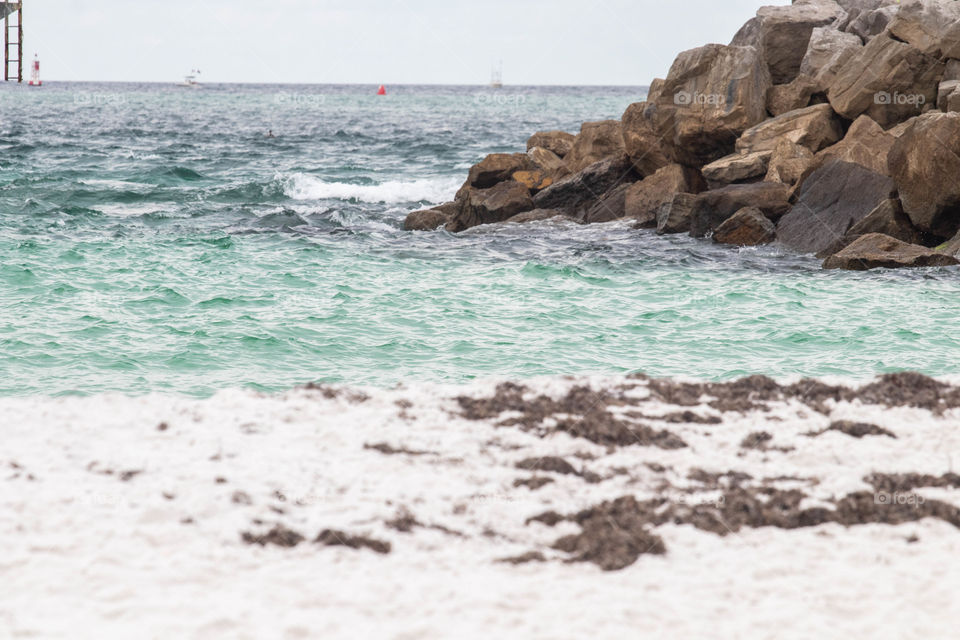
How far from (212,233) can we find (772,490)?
1725cm

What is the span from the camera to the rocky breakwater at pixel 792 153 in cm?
1617

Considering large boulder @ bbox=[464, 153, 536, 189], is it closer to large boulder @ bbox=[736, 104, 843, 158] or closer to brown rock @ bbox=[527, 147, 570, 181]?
brown rock @ bbox=[527, 147, 570, 181]

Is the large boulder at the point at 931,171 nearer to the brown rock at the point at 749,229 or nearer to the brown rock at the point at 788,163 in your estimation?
the brown rock at the point at 788,163

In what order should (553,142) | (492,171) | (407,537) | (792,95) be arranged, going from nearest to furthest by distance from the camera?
(407,537)
(792,95)
(492,171)
(553,142)

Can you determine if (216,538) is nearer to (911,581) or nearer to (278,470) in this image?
(278,470)

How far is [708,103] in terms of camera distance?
20.3m

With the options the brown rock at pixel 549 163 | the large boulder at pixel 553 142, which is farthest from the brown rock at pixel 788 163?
the large boulder at pixel 553 142

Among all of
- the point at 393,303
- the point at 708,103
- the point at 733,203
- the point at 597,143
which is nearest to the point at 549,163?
the point at 597,143

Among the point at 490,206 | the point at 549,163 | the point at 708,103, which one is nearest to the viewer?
the point at 708,103

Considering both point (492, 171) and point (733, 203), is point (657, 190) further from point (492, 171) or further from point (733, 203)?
point (492, 171)

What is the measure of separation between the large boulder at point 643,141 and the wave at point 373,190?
7943 mm

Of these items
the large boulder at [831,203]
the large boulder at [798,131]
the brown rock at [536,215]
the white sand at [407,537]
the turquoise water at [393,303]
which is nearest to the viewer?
the white sand at [407,537]

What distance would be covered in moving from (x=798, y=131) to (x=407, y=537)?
1651 cm

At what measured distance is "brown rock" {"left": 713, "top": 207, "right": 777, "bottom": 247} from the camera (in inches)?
698
